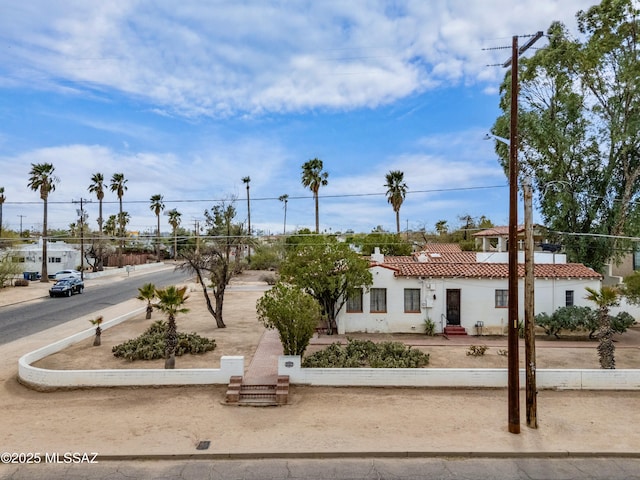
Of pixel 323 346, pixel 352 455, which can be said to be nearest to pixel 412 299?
pixel 323 346

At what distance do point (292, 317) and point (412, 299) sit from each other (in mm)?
10170

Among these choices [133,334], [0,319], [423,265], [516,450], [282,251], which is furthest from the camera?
[282,251]

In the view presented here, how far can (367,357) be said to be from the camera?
17.1 m

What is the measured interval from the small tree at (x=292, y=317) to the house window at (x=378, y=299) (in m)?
7.99

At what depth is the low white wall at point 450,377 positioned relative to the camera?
48.3 feet

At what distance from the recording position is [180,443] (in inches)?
428

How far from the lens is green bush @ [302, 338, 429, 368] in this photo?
15938 millimetres

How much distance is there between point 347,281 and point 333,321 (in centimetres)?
264

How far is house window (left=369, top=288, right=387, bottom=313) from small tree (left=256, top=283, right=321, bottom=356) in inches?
315

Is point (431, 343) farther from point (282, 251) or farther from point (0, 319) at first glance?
point (282, 251)

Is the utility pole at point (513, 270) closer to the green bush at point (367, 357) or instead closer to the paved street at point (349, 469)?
the paved street at point (349, 469)

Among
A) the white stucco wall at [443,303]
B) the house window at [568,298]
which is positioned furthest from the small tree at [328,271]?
the house window at [568,298]

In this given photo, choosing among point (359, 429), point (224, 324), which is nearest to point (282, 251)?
point (224, 324)

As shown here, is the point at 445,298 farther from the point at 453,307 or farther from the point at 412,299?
the point at 412,299
